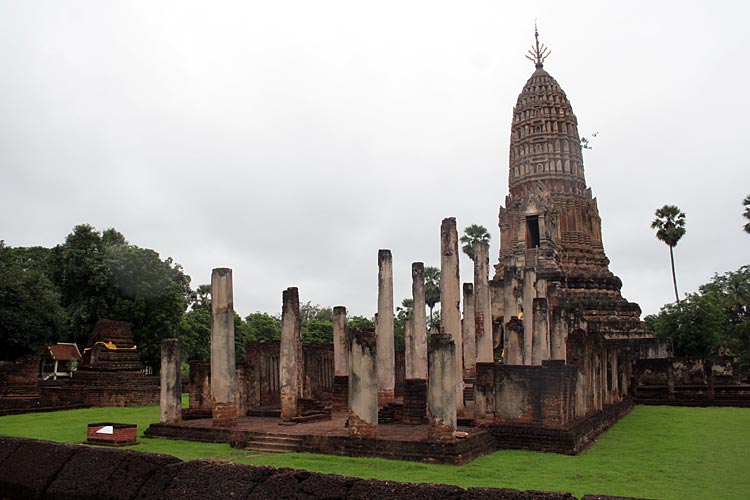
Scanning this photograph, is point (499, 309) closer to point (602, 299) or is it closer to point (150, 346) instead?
point (602, 299)

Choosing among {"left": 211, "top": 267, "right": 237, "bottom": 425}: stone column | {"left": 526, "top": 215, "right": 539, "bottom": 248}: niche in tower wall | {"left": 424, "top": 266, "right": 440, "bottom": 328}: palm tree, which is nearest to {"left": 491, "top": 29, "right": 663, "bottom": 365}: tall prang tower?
{"left": 526, "top": 215, "right": 539, "bottom": 248}: niche in tower wall

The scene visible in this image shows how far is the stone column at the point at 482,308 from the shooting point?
56.6 ft

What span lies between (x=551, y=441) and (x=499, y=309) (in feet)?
61.6

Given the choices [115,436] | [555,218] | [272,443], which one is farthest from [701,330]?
[115,436]

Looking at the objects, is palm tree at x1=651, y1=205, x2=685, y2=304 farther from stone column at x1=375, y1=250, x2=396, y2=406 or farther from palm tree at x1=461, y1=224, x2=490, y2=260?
stone column at x1=375, y1=250, x2=396, y2=406

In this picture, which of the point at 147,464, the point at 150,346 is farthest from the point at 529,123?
the point at 147,464

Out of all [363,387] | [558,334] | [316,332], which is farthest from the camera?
[316,332]

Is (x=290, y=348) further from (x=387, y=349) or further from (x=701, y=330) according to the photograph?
(x=701, y=330)

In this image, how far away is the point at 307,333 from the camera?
4306cm

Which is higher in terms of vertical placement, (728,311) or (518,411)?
(728,311)

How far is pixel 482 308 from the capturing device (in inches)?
717

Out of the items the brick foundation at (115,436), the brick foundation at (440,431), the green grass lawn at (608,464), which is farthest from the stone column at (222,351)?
the brick foundation at (440,431)

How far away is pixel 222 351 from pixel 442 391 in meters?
5.74

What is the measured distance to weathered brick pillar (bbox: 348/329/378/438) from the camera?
12203 millimetres
